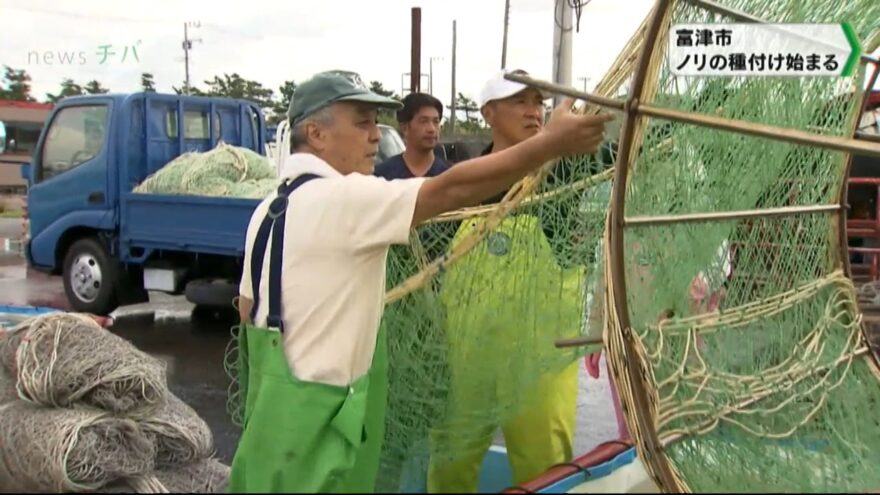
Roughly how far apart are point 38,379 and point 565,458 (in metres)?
1.70

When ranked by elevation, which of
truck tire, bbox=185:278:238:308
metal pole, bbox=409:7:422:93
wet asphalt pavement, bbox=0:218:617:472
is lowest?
wet asphalt pavement, bbox=0:218:617:472

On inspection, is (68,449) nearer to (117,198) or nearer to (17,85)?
(117,198)

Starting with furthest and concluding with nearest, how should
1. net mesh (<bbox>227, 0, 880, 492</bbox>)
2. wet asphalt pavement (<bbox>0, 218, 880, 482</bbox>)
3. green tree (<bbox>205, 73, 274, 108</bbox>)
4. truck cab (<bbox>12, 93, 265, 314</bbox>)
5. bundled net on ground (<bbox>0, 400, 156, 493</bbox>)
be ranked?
green tree (<bbox>205, 73, 274, 108</bbox>) < truck cab (<bbox>12, 93, 265, 314</bbox>) < wet asphalt pavement (<bbox>0, 218, 880, 482</bbox>) < bundled net on ground (<bbox>0, 400, 156, 493</bbox>) < net mesh (<bbox>227, 0, 880, 492</bbox>)

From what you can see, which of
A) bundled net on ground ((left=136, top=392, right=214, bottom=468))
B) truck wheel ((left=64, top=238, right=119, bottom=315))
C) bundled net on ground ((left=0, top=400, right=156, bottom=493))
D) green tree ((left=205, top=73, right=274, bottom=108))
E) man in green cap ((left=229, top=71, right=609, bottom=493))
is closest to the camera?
man in green cap ((left=229, top=71, right=609, bottom=493))

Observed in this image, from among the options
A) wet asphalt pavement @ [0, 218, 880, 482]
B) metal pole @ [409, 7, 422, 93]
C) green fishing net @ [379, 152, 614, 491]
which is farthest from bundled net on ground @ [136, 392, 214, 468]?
metal pole @ [409, 7, 422, 93]

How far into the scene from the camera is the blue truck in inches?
324

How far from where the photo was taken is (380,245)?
2.21 meters

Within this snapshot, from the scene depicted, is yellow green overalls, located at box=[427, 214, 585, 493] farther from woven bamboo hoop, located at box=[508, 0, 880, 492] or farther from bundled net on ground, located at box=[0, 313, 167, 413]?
bundled net on ground, located at box=[0, 313, 167, 413]

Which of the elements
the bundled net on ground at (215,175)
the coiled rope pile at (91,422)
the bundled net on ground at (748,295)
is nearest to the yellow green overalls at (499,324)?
the bundled net on ground at (748,295)

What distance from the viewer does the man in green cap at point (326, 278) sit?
215 cm

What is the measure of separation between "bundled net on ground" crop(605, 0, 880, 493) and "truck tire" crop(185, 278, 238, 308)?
19.2 feet

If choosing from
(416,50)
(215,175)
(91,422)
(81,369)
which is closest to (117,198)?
(215,175)

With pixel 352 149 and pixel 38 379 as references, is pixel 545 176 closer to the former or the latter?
pixel 352 149

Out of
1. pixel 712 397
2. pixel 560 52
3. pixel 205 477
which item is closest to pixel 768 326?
pixel 712 397
